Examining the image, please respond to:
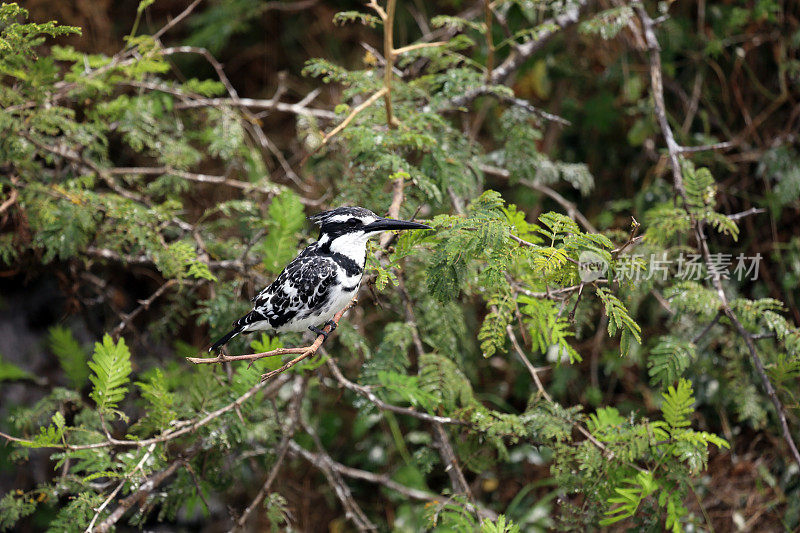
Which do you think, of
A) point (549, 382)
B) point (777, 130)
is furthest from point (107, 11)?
point (777, 130)

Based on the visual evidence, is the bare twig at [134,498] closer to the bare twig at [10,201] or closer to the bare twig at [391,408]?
the bare twig at [391,408]

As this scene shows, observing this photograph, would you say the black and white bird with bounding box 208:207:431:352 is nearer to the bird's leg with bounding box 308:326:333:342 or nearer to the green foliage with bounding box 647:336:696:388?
the bird's leg with bounding box 308:326:333:342


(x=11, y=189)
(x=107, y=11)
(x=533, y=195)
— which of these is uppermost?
(x=107, y=11)

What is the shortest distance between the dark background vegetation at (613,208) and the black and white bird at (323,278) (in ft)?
3.21

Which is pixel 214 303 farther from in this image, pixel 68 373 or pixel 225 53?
pixel 225 53

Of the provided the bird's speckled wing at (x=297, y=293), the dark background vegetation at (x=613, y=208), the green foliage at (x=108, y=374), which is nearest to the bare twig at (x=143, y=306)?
the dark background vegetation at (x=613, y=208)

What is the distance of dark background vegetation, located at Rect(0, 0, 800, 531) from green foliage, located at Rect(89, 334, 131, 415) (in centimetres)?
96

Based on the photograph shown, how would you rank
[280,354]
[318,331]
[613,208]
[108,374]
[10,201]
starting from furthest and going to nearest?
[613,208] < [10,201] < [318,331] < [108,374] < [280,354]

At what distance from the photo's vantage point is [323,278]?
7.58 feet

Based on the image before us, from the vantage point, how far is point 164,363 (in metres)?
3.66

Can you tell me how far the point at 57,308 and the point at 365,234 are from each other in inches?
102

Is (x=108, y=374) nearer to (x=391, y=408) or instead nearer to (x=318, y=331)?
(x=318, y=331)

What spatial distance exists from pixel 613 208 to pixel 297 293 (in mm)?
2178

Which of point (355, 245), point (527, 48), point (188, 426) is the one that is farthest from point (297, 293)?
point (527, 48)
